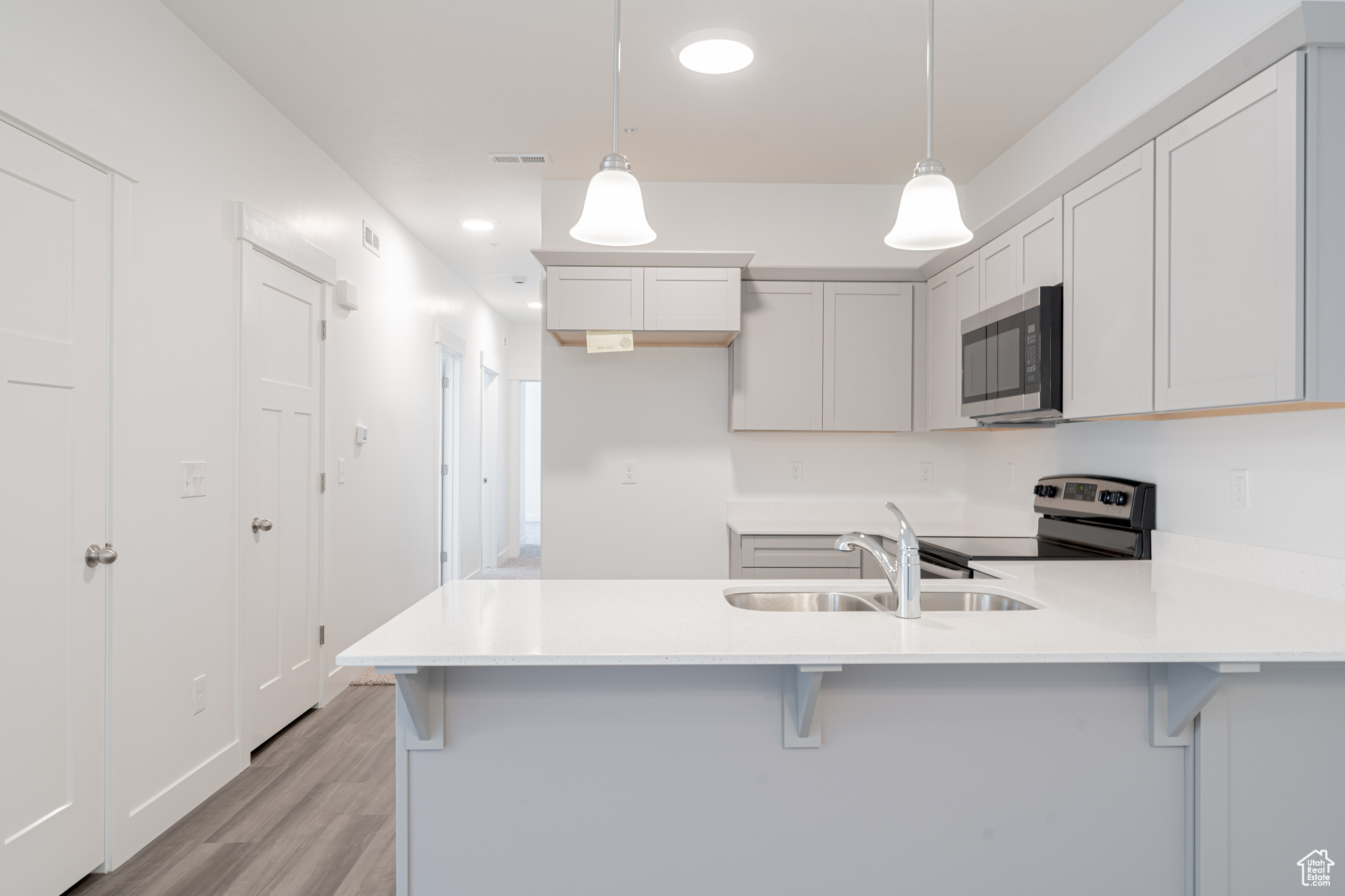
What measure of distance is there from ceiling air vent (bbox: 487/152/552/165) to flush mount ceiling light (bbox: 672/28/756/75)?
1.14 m

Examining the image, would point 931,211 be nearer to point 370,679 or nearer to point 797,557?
point 797,557

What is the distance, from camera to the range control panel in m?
2.50

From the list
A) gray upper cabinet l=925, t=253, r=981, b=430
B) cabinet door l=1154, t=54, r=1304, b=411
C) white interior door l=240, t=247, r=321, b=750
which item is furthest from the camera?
gray upper cabinet l=925, t=253, r=981, b=430

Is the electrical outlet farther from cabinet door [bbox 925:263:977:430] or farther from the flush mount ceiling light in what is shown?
the flush mount ceiling light

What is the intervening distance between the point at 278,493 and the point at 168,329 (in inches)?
38.5

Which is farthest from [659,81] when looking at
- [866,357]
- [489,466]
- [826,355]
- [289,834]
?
[489,466]

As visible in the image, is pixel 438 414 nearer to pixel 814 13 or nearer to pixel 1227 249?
pixel 814 13

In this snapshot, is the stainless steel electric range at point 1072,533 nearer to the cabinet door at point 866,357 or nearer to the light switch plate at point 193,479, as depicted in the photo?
the cabinet door at point 866,357

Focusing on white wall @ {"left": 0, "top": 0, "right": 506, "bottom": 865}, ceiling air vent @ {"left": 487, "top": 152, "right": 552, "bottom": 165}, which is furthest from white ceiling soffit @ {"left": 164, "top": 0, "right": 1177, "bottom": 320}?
white wall @ {"left": 0, "top": 0, "right": 506, "bottom": 865}

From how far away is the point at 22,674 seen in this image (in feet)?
6.15

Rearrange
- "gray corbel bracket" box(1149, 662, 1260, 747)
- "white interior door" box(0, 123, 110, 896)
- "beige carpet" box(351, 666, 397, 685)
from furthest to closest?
"beige carpet" box(351, 666, 397, 685) < "white interior door" box(0, 123, 110, 896) < "gray corbel bracket" box(1149, 662, 1260, 747)

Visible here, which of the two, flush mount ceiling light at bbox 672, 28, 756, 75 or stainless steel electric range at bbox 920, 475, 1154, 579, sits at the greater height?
flush mount ceiling light at bbox 672, 28, 756, 75

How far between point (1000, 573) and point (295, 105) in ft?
10.9

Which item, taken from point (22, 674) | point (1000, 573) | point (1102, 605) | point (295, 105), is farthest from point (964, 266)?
point (22, 674)
